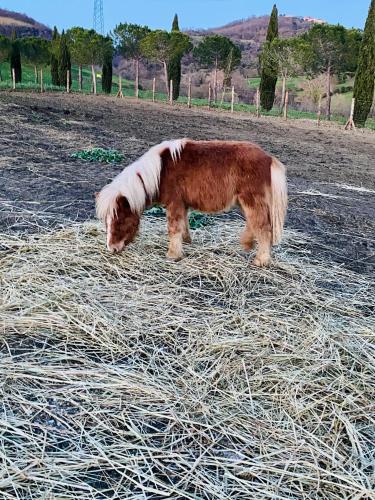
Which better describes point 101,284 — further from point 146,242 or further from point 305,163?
point 305,163

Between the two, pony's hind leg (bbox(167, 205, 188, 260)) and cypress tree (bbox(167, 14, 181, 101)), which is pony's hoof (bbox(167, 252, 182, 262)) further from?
cypress tree (bbox(167, 14, 181, 101))

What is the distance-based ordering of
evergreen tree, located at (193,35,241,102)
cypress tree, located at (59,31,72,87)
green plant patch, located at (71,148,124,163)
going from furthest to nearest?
evergreen tree, located at (193,35,241,102) < cypress tree, located at (59,31,72,87) < green plant patch, located at (71,148,124,163)

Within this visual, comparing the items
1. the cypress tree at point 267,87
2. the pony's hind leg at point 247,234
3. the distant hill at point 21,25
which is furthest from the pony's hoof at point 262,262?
the distant hill at point 21,25

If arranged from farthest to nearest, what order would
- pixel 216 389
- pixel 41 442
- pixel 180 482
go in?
pixel 216 389
pixel 41 442
pixel 180 482

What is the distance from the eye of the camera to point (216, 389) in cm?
264

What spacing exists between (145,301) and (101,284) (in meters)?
0.49

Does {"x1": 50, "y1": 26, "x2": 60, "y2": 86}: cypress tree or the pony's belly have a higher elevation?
{"x1": 50, "y1": 26, "x2": 60, "y2": 86}: cypress tree

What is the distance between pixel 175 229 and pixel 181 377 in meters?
1.90

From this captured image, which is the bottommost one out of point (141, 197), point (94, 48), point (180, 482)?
point (180, 482)

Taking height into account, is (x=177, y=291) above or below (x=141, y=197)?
below

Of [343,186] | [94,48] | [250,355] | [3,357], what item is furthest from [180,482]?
[94,48]

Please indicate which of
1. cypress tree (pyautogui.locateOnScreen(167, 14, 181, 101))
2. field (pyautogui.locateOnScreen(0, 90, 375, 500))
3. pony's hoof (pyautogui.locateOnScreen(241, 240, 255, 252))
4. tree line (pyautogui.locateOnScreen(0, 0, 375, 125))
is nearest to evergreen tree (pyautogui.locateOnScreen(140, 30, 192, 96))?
tree line (pyautogui.locateOnScreen(0, 0, 375, 125))

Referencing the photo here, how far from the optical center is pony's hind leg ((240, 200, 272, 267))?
4.28 meters

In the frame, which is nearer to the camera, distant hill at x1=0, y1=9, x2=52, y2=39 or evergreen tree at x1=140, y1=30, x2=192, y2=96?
evergreen tree at x1=140, y1=30, x2=192, y2=96
